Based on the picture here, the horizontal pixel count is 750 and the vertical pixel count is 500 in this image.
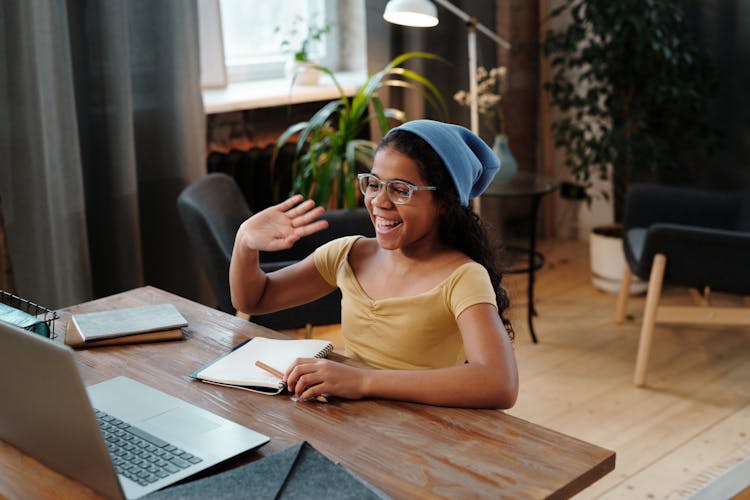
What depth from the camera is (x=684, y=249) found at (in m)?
3.18

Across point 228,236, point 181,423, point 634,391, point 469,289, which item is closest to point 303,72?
point 228,236

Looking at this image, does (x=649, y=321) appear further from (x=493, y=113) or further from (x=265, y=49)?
(x=265, y=49)

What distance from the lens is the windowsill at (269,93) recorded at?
3697 millimetres

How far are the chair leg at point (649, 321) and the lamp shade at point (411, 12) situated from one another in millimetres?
1079

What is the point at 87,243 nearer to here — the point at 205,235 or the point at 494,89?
the point at 205,235

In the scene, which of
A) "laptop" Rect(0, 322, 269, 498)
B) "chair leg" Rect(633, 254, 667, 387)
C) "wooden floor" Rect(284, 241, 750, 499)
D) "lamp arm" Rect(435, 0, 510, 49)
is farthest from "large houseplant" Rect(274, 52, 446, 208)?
"laptop" Rect(0, 322, 269, 498)

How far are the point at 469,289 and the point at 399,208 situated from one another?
20 centimetres

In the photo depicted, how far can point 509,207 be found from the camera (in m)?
5.09

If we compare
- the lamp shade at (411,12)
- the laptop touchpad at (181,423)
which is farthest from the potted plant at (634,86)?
the laptop touchpad at (181,423)

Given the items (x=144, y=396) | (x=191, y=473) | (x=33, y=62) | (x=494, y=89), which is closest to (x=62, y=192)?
(x=33, y=62)

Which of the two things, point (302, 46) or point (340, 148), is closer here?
point (340, 148)

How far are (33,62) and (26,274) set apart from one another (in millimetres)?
654

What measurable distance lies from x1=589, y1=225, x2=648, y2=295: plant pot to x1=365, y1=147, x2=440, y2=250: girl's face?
2480 millimetres

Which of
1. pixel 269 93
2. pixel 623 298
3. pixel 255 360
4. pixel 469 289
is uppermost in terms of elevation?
pixel 269 93
